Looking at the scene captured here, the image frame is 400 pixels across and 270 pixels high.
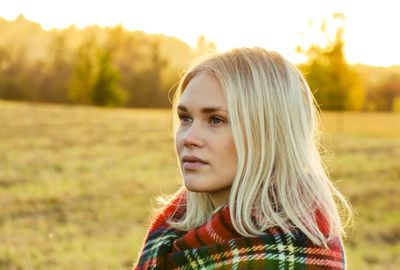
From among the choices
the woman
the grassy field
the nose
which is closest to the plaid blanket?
the woman

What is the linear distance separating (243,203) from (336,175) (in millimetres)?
13422

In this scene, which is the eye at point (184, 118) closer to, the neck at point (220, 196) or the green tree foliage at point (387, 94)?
the neck at point (220, 196)

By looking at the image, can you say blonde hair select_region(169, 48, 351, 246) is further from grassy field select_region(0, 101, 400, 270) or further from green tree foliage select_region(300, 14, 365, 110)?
green tree foliage select_region(300, 14, 365, 110)

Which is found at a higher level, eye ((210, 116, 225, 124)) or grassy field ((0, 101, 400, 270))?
eye ((210, 116, 225, 124))

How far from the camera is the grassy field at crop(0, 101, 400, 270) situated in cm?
798

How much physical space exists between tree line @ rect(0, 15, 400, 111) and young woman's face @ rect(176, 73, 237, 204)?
4289 cm

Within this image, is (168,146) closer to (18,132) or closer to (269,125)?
(18,132)

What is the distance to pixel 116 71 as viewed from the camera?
59.9 m

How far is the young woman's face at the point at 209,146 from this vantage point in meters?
2.76

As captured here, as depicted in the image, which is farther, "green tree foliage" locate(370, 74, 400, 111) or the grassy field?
"green tree foliage" locate(370, 74, 400, 111)

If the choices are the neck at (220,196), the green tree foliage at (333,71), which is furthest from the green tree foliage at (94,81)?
the neck at (220,196)

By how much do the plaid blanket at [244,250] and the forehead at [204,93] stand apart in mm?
360

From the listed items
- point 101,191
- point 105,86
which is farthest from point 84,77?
point 101,191

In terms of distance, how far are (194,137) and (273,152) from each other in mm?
267
